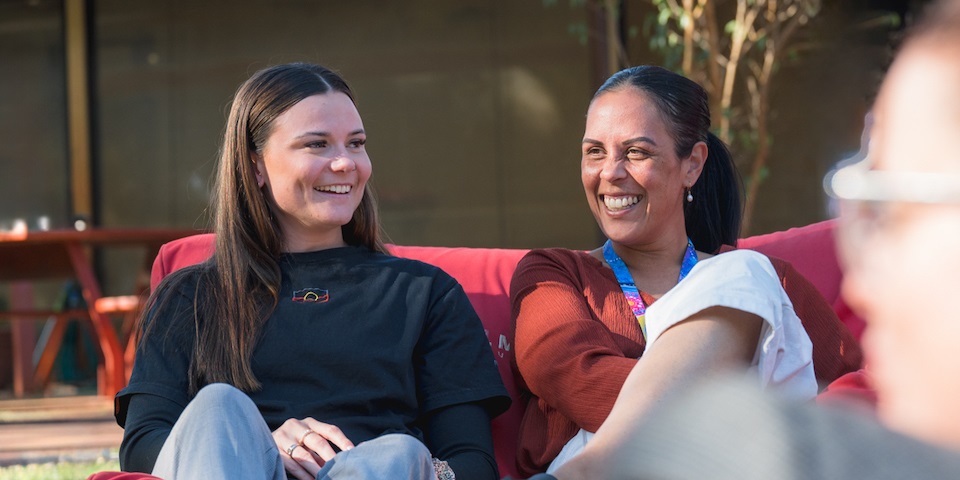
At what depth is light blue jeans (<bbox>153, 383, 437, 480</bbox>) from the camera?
1.68 metres

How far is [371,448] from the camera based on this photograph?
70.0 inches

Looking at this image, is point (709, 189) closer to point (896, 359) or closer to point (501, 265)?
point (501, 265)

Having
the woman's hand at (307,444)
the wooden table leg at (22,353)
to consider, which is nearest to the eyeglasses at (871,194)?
the woman's hand at (307,444)

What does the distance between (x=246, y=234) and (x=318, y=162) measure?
0.72 feet

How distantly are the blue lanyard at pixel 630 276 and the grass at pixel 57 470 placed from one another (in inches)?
70.1

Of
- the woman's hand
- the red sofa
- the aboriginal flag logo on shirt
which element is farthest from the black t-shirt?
the red sofa

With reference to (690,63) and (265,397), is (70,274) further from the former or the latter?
(265,397)

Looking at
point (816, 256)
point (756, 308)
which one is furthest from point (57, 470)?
point (756, 308)

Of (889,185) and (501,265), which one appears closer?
(889,185)

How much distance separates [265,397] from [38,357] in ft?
19.6

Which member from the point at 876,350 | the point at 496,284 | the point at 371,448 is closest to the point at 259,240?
the point at 496,284

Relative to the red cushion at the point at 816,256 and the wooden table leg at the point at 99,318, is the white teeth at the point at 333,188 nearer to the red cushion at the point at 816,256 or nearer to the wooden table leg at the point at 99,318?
the red cushion at the point at 816,256

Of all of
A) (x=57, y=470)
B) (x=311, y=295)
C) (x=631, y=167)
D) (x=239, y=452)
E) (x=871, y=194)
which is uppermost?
(x=871, y=194)

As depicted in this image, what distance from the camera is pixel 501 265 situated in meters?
2.60
